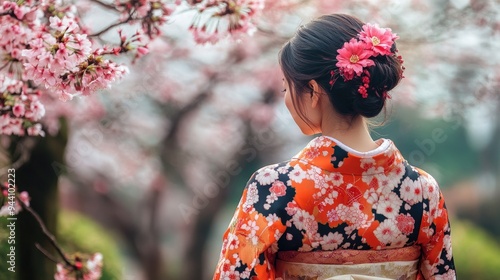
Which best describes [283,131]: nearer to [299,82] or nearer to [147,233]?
[147,233]

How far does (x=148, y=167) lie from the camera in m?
5.12

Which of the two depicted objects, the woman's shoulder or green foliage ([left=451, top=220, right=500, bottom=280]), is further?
green foliage ([left=451, top=220, right=500, bottom=280])

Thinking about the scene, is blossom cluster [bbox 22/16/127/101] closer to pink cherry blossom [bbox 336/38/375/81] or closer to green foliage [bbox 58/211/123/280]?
pink cherry blossom [bbox 336/38/375/81]

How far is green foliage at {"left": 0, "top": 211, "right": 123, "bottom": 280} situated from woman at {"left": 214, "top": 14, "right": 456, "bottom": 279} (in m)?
2.85

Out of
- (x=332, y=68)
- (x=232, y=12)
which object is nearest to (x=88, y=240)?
(x=232, y=12)

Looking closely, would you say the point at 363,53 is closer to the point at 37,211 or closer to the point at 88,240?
the point at 37,211

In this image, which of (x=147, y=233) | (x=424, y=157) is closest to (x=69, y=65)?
(x=147, y=233)

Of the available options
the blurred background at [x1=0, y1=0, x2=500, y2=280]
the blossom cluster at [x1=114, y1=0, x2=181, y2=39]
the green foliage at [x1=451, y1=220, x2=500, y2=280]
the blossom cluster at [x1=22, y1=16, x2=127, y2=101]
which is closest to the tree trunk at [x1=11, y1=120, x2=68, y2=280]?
the blurred background at [x1=0, y1=0, x2=500, y2=280]

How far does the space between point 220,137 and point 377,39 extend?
3.71 metres

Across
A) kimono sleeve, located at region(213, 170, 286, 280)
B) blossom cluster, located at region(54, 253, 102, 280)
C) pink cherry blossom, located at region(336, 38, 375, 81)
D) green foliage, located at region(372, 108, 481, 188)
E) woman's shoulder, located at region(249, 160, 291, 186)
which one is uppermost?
pink cherry blossom, located at region(336, 38, 375, 81)

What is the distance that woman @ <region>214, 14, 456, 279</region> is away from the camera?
148cm

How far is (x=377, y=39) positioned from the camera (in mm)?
1491

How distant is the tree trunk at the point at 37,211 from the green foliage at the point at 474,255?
306 centimetres

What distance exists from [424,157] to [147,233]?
2.35m
